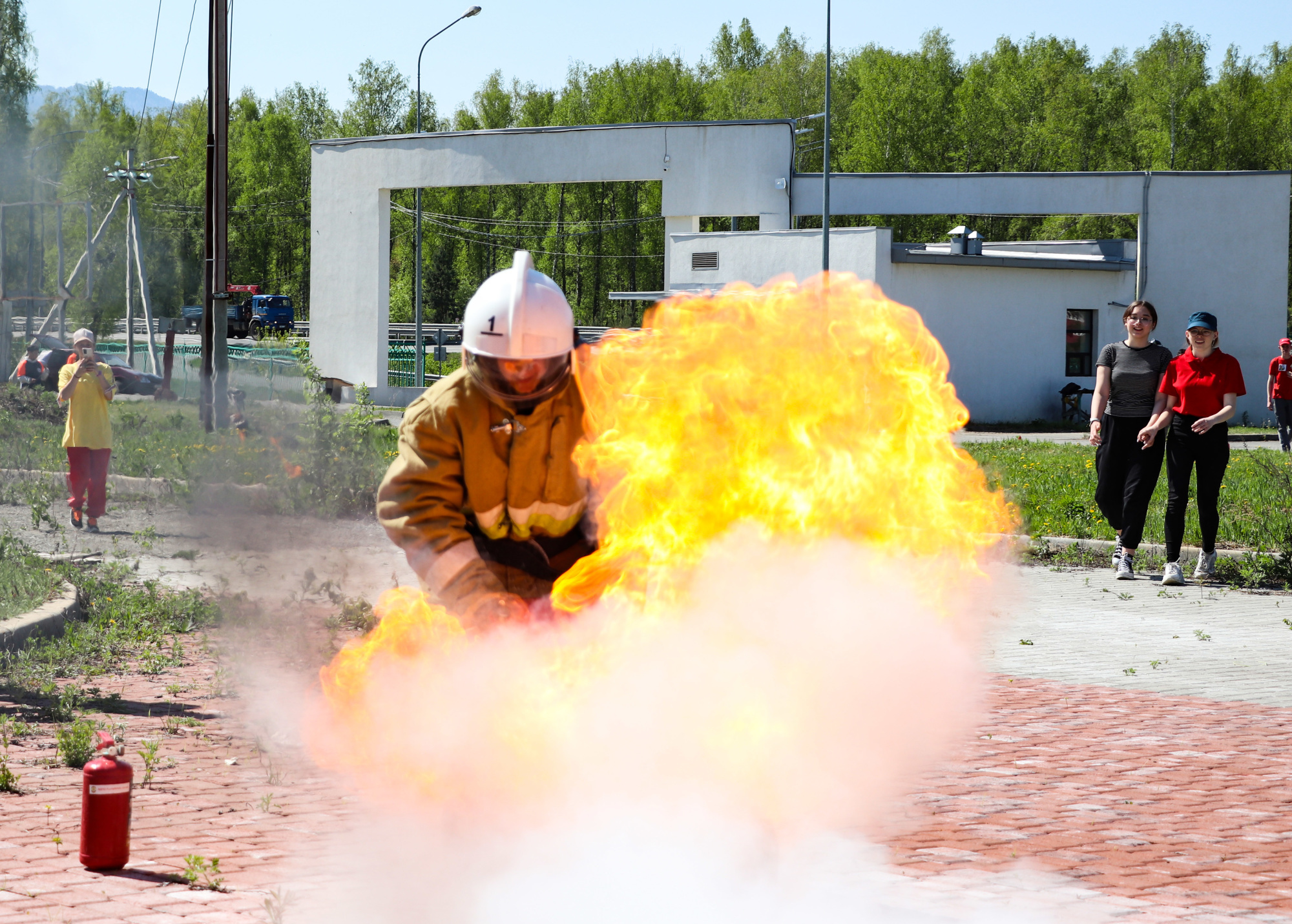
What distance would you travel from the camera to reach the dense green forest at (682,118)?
62656 mm

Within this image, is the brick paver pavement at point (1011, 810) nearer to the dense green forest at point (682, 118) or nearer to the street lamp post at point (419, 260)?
the street lamp post at point (419, 260)

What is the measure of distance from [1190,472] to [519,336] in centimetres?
840

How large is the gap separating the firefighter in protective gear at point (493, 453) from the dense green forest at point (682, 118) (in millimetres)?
45787

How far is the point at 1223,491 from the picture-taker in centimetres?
1540

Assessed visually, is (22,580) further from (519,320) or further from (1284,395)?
(1284,395)

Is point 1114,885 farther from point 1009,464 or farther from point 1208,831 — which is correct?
point 1009,464

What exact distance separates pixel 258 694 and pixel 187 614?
2309 millimetres

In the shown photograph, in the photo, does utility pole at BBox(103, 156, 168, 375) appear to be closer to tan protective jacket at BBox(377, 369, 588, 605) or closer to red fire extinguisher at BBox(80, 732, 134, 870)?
red fire extinguisher at BBox(80, 732, 134, 870)

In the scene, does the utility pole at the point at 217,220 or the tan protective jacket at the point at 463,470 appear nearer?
the tan protective jacket at the point at 463,470

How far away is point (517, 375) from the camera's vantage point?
3.70m

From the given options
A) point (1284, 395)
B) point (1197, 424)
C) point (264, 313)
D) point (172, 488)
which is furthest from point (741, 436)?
point (264, 313)

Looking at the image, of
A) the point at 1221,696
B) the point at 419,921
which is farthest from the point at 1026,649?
the point at 419,921

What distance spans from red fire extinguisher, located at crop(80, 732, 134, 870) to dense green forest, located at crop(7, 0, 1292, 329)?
148 feet

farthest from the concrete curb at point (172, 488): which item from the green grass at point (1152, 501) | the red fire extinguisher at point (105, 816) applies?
the red fire extinguisher at point (105, 816)
